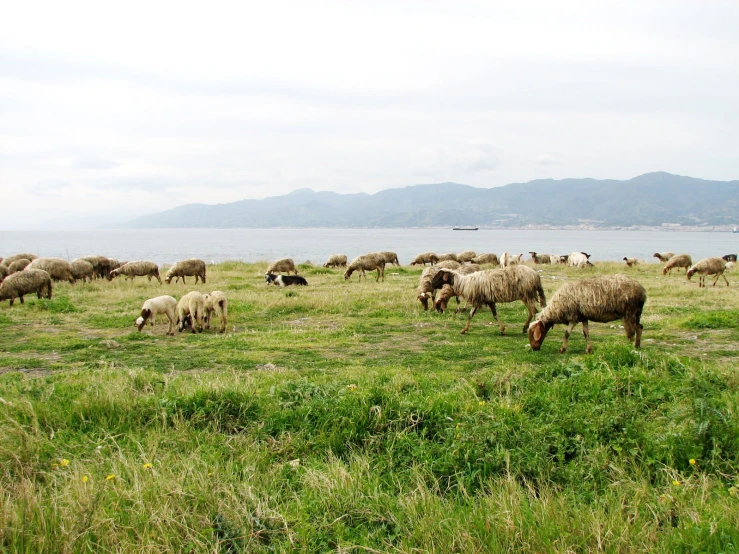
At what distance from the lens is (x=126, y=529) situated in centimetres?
385

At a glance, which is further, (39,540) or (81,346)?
(81,346)

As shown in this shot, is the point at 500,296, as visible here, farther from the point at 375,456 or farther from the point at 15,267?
the point at 15,267

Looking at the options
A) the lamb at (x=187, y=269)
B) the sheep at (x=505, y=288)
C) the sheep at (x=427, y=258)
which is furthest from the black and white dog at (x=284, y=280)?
the sheep at (x=427, y=258)

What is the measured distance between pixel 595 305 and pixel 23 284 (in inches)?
758

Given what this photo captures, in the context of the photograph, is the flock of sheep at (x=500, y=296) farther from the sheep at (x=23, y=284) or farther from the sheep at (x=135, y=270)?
the sheep at (x=135, y=270)

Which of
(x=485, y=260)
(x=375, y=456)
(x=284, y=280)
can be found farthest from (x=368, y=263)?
(x=375, y=456)

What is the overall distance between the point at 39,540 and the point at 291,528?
170 centimetres

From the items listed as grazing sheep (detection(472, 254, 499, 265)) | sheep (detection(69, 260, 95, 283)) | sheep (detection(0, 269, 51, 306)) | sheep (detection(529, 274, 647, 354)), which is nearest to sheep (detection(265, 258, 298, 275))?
sheep (detection(69, 260, 95, 283))

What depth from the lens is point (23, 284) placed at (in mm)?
19406

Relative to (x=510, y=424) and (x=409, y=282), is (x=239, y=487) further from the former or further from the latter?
(x=409, y=282)

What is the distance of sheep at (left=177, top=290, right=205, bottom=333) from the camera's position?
14.3 m

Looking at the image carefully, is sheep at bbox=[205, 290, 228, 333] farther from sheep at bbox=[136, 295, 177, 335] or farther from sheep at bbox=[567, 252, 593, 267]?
sheep at bbox=[567, 252, 593, 267]

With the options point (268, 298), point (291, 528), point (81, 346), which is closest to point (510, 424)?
point (291, 528)

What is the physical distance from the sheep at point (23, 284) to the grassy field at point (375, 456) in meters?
10.7
